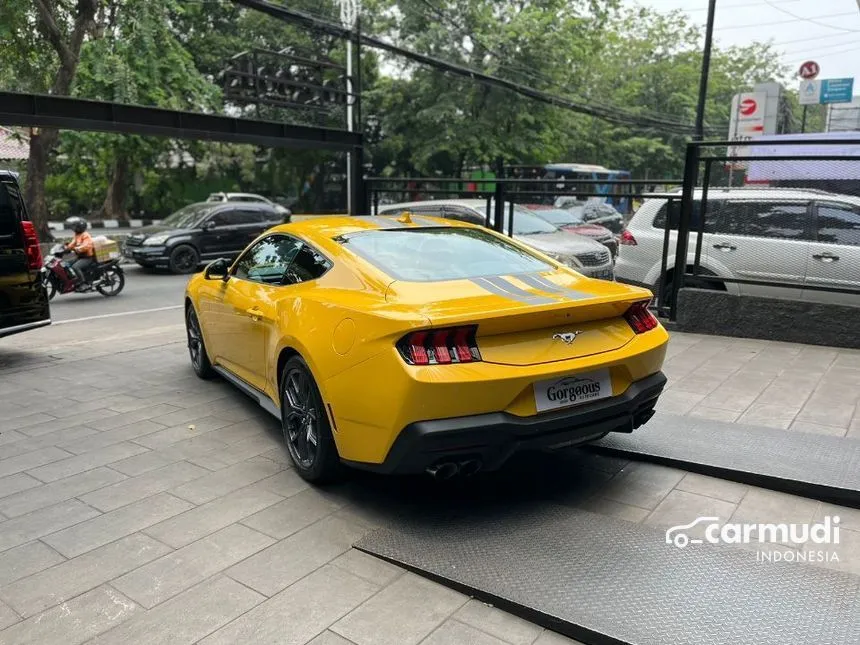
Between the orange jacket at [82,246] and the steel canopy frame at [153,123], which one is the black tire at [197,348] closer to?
the steel canopy frame at [153,123]

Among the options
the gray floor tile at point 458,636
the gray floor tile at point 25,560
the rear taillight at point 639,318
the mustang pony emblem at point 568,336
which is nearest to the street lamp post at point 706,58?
the rear taillight at point 639,318

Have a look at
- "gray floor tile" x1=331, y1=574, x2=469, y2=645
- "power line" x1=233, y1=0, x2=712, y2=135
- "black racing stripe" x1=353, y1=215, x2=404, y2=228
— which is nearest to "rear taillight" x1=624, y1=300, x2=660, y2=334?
"black racing stripe" x1=353, y1=215, x2=404, y2=228

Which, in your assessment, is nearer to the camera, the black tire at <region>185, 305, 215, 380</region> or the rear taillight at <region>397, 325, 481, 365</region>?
the rear taillight at <region>397, 325, 481, 365</region>

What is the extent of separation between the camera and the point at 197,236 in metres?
17.0

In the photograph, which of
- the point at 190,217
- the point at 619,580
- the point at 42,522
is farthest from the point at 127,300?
the point at 619,580

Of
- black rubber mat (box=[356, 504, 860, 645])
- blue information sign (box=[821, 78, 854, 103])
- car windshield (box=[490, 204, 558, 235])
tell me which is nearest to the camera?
black rubber mat (box=[356, 504, 860, 645])

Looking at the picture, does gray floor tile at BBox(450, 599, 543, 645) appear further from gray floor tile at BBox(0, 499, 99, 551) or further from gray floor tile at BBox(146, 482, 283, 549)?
gray floor tile at BBox(0, 499, 99, 551)

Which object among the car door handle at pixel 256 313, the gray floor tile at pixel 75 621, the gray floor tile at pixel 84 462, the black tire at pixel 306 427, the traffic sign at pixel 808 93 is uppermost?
the traffic sign at pixel 808 93

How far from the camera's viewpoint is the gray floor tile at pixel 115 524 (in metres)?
3.41

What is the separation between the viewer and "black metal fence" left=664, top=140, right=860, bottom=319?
6793mm

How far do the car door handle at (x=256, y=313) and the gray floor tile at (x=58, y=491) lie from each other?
1.29 m

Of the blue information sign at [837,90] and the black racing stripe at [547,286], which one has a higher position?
the blue information sign at [837,90]

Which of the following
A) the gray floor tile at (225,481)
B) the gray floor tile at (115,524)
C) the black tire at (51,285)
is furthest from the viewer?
the black tire at (51,285)

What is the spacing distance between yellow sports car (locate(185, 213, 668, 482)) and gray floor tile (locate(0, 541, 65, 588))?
135cm
